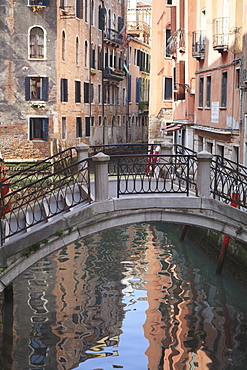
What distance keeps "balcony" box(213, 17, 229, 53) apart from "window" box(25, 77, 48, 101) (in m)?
15.1

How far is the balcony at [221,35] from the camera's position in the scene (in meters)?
18.2

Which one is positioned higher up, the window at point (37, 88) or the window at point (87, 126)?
the window at point (37, 88)

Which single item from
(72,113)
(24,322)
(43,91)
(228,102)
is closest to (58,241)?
(24,322)

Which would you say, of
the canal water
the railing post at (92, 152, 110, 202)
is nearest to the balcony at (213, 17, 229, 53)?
the canal water

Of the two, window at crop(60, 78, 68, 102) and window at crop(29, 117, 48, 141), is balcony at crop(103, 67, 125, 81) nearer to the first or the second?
window at crop(60, 78, 68, 102)

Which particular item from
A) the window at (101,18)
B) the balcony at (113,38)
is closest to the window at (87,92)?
the window at (101,18)

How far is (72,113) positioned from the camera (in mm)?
35312

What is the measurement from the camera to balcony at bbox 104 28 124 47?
42812 millimetres

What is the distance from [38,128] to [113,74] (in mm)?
12658

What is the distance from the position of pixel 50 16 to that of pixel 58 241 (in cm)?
2362

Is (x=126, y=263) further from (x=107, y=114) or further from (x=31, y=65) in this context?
(x=107, y=114)

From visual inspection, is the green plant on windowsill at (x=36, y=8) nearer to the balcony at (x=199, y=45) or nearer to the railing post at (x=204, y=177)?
the balcony at (x=199, y=45)

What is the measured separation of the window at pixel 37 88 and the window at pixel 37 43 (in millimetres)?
1095

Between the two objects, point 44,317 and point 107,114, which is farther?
point 107,114
